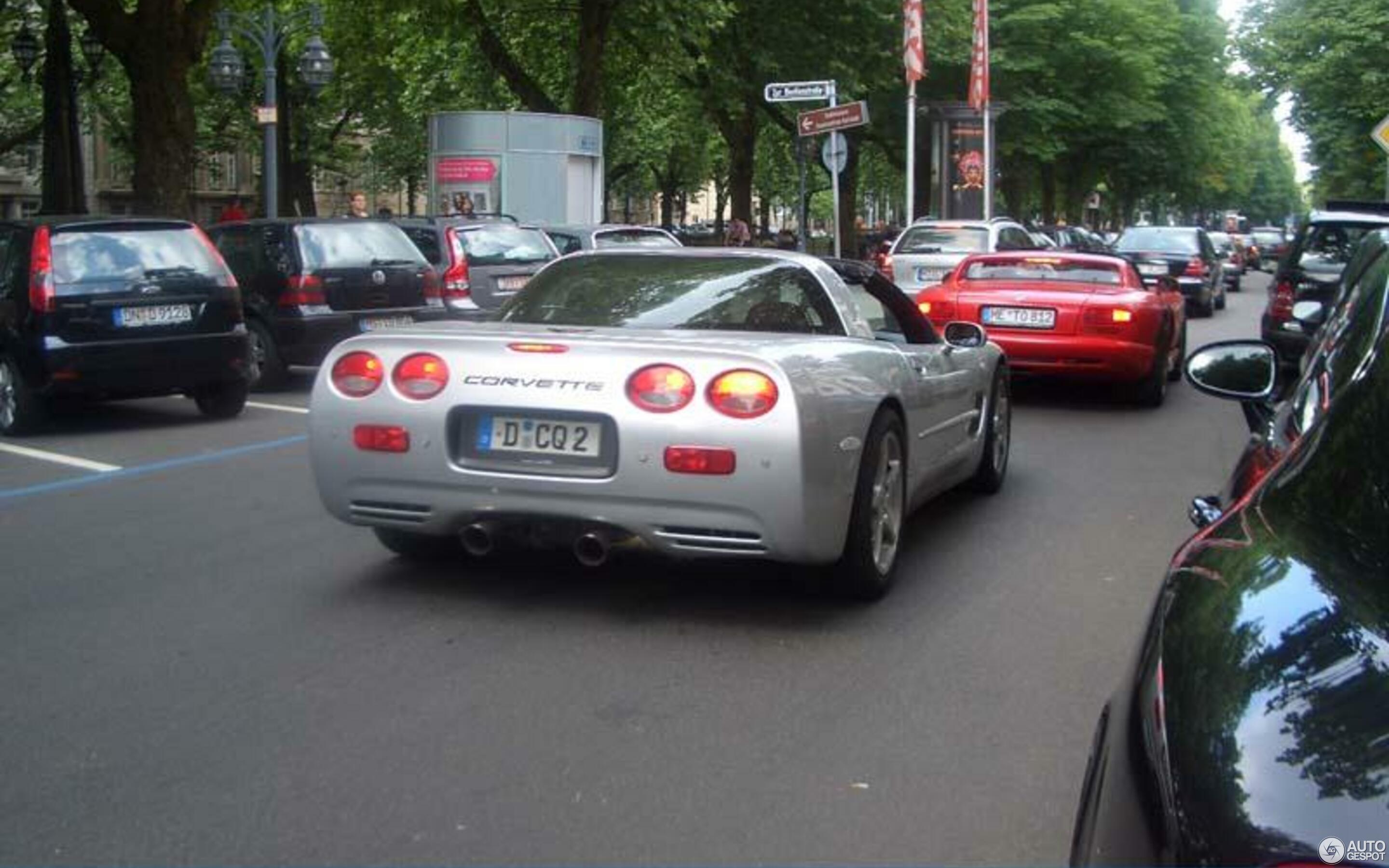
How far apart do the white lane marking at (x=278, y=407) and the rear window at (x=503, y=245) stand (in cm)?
428

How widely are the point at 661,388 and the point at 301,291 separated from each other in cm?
950

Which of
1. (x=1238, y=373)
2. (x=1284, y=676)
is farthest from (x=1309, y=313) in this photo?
(x=1284, y=676)

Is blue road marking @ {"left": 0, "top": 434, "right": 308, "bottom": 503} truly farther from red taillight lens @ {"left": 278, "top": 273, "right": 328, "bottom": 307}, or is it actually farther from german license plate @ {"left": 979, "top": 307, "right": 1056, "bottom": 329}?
german license plate @ {"left": 979, "top": 307, "right": 1056, "bottom": 329}

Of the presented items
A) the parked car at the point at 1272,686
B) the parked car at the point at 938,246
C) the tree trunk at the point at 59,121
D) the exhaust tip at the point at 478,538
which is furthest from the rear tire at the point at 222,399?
the tree trunk at the point at 59,121

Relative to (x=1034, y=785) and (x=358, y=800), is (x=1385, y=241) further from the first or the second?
(x=358, y=800)

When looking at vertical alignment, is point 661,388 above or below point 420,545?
above

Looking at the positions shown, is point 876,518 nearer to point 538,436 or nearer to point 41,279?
point 538,436

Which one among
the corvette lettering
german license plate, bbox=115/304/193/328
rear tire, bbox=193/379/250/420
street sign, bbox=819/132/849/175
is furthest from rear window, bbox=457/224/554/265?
the corvette lettering

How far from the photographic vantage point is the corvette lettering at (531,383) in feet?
17.9

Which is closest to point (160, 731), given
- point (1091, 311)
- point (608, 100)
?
point (1091, 311)

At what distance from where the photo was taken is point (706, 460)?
17.4 feet

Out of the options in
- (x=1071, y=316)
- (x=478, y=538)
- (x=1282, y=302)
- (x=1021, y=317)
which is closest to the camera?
(x=478, y=538)

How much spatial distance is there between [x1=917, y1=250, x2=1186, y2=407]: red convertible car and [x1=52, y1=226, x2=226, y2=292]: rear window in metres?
5.71

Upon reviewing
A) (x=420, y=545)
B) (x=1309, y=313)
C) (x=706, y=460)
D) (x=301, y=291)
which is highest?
(x=301, y=291)
